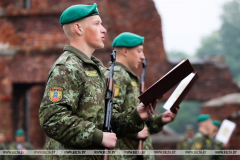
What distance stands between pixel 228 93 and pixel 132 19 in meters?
3.80

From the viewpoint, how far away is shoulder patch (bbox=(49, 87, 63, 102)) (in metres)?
2.54

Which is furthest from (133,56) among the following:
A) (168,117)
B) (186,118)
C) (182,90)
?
(186,118)

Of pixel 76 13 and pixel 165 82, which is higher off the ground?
pixel 76 13

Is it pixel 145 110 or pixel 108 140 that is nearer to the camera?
pixel 108 140

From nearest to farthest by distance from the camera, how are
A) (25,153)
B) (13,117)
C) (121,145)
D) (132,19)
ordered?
(121,145) → (25,153) → (13,117) → (132,19)

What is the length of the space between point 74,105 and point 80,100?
0.32 feet

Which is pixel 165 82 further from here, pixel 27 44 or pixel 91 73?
pixel 27 44

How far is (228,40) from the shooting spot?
45.2 meters

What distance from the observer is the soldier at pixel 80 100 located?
253cm

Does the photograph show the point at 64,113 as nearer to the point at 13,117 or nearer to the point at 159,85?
the point at 159,85

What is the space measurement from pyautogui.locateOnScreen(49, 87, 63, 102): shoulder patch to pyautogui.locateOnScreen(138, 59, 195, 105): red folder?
0.53 m

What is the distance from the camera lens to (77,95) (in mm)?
2641

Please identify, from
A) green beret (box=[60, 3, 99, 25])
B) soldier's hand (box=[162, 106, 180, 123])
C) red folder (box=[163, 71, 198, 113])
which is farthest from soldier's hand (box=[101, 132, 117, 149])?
soldier's hand (box=[162, 106, 180, 123])

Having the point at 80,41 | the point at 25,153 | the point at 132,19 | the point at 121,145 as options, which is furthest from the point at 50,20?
the point at 80,41
